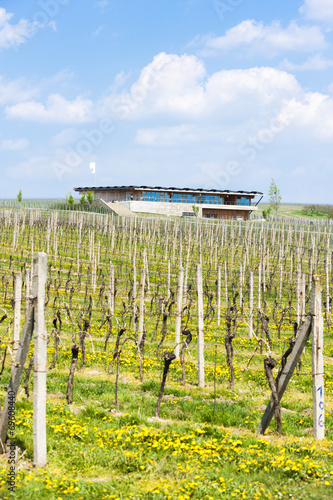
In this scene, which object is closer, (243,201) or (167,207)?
(167,207)

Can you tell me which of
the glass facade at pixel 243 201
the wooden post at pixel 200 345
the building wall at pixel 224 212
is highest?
the glass facade at pixel 243 201

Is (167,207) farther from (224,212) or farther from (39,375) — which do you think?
(39,375)

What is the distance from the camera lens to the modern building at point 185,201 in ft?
270

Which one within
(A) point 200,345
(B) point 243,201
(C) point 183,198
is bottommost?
(A) point 200,345

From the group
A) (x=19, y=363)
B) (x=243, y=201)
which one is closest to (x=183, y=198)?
(x=243, y=201)

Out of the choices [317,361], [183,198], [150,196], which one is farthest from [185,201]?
[317,361]

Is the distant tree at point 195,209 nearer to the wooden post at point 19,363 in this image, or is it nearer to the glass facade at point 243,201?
the glass facade at point 243,201

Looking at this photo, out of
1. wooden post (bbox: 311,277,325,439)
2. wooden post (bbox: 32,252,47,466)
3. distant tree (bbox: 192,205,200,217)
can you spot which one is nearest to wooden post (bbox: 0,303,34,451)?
wooden post (bbox: 32,252,47,466)

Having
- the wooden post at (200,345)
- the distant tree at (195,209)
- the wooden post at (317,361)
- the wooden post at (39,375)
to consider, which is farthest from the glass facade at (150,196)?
the wooden post at (39,375)

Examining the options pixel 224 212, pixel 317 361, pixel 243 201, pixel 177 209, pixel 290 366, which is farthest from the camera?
pixel 243 201

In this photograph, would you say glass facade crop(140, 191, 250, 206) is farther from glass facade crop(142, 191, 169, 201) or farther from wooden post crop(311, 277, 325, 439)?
wooden post crop(311, 277, 325, 439)

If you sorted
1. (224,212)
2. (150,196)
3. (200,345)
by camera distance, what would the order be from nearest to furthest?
(200,345)
(150,196)
(224,212)

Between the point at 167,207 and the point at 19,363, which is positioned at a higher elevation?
the point at 167,207

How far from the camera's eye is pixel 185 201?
84.8 metres
